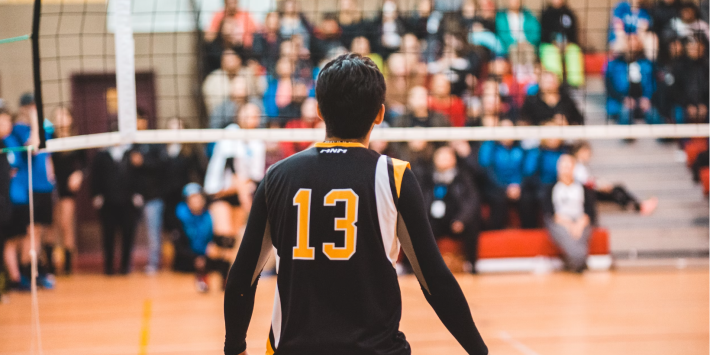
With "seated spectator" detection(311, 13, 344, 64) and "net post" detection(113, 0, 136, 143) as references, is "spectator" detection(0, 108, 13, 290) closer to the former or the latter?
"net post" detection(113, 0, 136, 143)

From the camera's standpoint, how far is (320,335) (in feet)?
5.08

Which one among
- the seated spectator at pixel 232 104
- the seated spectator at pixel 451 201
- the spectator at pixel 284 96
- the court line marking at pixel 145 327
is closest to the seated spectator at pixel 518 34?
the seated spectator at pixel 451 201

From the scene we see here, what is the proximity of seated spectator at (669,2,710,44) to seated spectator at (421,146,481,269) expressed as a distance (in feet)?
11.3

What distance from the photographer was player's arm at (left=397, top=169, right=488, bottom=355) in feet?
5.20

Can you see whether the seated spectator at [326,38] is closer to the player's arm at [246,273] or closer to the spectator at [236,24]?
the spectator at [236,24]

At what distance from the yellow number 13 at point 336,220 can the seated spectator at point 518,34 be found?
7105mm

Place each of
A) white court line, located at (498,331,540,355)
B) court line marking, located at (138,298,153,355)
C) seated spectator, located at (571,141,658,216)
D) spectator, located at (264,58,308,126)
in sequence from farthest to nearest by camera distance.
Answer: seated spectator, located at (571,141,658,216), spectator, located at (264,58,308,126), court line marking, located at (138,298,153,355), white court line, located at (498,331,540,355)

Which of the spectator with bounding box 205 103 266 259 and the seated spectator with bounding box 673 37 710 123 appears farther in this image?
the seated spectator with bounding box 673 37 710 123

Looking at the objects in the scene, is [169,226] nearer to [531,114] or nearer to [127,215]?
[127,215]

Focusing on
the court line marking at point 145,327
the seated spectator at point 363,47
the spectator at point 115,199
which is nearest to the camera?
the court line marking at point 145,327

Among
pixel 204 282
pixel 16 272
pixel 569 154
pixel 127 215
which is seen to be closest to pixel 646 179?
pixel 569 154

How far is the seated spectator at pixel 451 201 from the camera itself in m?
6.54

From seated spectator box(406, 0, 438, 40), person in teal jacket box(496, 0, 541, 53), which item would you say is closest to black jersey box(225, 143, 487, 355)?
seated spectator box(406, 0, 438, 40)

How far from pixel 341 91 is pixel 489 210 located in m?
5.55
